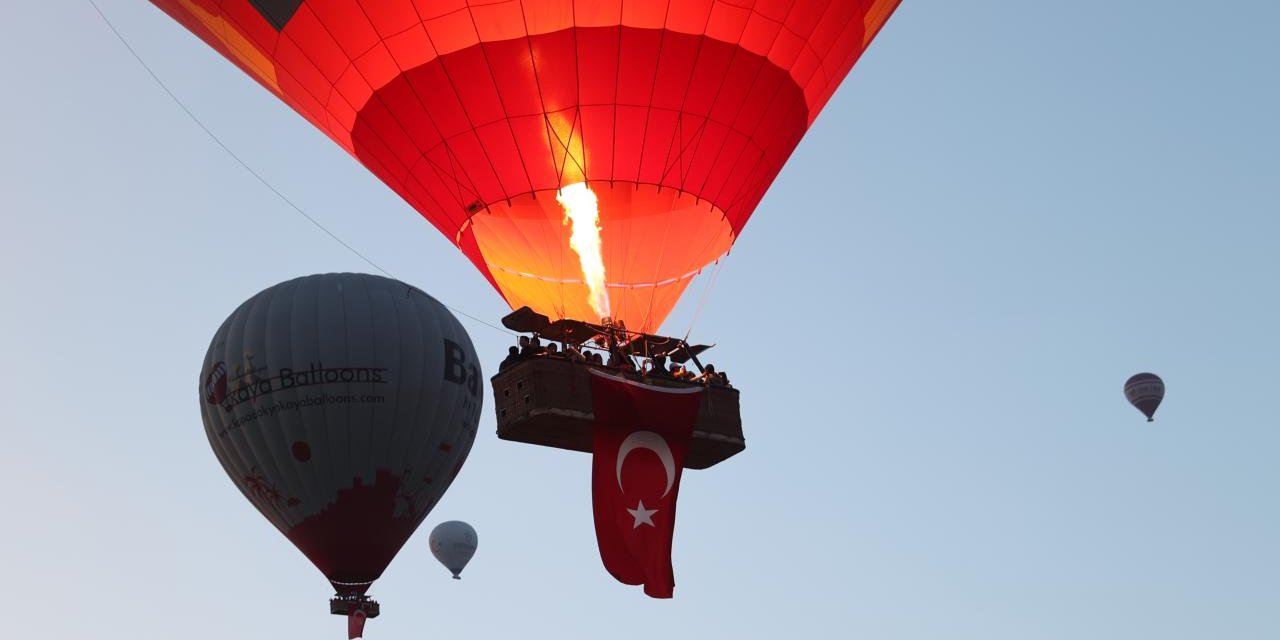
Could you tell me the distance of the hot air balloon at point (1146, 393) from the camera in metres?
33.9

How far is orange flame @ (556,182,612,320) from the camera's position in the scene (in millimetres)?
15953

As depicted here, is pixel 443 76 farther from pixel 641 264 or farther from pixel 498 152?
pixel 641 264

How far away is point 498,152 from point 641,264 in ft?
5.65

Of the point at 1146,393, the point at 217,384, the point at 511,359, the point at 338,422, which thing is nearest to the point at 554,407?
the point at 511,359

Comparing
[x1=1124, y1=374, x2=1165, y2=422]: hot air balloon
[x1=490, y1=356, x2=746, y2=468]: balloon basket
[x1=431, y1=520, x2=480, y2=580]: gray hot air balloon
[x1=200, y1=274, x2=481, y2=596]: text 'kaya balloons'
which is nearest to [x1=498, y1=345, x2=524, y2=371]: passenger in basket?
[x1=490, y1=356, x2=746, y2=468]: balloon basket

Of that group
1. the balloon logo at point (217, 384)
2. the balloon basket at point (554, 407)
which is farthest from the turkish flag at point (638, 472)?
the balloon logo at point (217, 384)

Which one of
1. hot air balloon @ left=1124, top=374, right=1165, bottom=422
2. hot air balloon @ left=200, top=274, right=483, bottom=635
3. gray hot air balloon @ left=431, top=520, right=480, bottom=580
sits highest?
hot air balloon @ left=1124, top=374, right=1165, bottom=422

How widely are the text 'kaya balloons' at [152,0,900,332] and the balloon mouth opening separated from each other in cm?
2

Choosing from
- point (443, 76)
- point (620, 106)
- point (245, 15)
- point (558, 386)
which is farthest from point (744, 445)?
point (245, 15)

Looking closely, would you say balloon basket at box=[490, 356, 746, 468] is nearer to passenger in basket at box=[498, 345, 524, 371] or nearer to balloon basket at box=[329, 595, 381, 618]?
passenger in basket at box=[498, 345, 524, 371]

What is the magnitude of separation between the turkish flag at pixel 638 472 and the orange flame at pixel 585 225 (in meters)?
1.58

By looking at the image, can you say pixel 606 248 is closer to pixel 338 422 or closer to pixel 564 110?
pixel 564 110

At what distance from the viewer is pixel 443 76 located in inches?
620

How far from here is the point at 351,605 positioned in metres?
19.0
